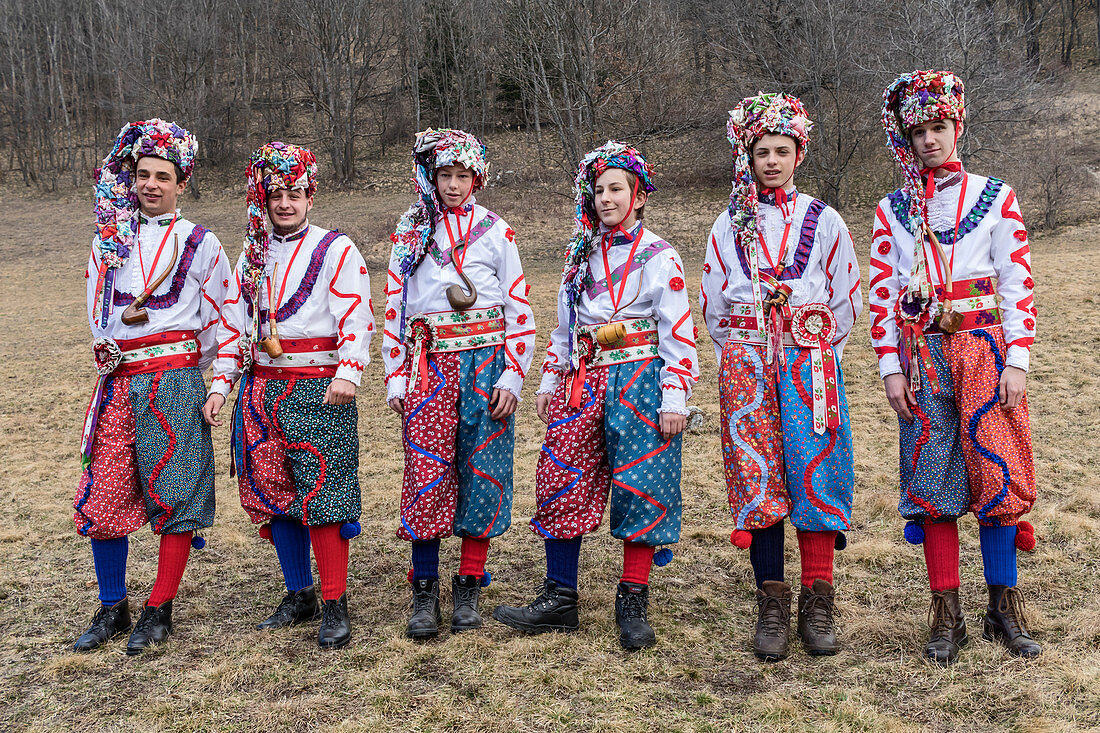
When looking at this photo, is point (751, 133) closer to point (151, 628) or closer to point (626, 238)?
point (626, 238)

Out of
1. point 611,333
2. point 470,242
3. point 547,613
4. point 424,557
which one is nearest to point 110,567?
point 424,557

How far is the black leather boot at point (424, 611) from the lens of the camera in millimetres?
3502

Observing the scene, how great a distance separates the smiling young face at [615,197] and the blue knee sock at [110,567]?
233 cm

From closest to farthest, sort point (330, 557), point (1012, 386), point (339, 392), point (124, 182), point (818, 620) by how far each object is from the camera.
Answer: point (1012, 386) < point (818, 620) < point (339, 392) < point (330, 557) < point (124, 182)

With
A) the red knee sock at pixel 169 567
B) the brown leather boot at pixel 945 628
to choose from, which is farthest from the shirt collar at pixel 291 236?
the brown leather boot at pixel 945 628

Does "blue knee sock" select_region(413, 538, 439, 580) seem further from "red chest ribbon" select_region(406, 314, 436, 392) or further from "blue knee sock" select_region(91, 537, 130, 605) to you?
"blue knee sock" select_region(91, 537, 130, 605)

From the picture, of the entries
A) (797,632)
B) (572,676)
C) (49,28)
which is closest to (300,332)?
(572,676)

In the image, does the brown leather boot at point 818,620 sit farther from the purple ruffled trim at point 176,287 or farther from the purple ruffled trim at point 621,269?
the purple ruffled trim at point 176,287

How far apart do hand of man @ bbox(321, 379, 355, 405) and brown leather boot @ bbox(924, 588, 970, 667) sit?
229 cm

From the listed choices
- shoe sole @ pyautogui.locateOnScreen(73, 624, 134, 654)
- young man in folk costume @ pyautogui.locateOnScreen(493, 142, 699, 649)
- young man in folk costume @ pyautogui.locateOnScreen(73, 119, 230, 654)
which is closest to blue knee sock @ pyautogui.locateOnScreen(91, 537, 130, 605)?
young man in folk costume @ pyautogui.locateOnScreen(73, 119, 230, 654)

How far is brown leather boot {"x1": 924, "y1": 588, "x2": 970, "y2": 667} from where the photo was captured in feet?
10.1

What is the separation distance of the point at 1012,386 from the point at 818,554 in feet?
2.90

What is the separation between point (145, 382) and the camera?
11.7ft

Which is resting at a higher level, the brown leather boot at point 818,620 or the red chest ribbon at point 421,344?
the red chest ribbon at point 421,344
